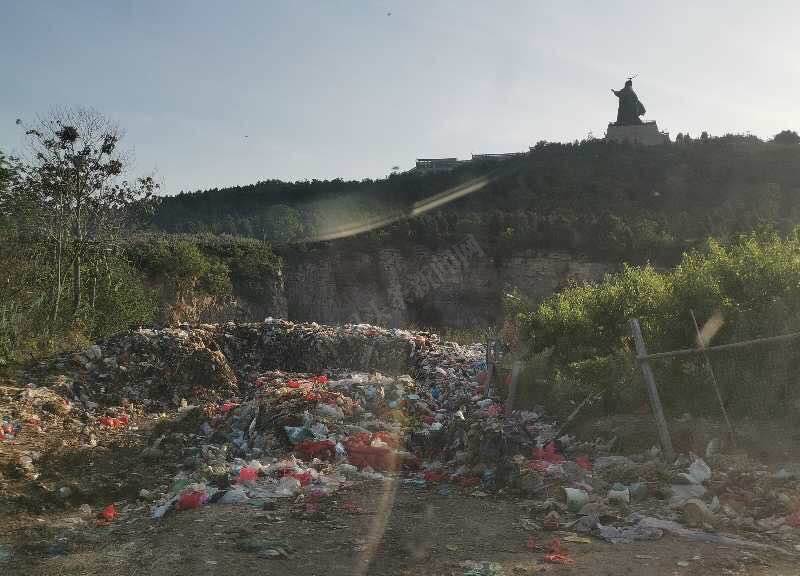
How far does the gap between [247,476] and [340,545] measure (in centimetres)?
181

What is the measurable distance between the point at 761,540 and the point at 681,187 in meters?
32.9

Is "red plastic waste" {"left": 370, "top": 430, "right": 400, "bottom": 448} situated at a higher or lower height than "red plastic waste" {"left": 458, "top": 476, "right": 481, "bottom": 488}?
higher

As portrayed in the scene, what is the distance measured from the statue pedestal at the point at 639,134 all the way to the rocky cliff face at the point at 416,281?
18.9 metres

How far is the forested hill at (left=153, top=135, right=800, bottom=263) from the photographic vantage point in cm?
2653

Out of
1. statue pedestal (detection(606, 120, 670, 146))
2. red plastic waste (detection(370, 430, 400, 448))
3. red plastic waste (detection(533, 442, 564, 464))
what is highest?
statue pedestal (detection(606, 120, 670, 146))

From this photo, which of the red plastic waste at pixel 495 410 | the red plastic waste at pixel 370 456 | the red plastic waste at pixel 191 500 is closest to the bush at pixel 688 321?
the red plastic waste at pixel 495 410

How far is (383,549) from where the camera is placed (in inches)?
165

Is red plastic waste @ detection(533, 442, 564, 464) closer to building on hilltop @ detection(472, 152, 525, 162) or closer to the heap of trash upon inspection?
the heap of trash

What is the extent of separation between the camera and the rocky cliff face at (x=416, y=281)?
24.8 m

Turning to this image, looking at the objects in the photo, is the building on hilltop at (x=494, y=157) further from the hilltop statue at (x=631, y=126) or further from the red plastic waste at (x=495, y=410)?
the red plastic waste at (x=495, y=410)

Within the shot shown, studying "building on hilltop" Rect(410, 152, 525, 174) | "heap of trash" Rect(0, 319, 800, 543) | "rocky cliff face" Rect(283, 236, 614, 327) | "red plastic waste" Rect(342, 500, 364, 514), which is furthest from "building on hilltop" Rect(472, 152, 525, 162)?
"red plastic waste" Rect(342, 500, 364, 514)

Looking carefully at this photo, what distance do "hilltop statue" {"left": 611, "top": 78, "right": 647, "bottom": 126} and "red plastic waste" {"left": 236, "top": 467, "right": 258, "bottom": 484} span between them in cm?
4275

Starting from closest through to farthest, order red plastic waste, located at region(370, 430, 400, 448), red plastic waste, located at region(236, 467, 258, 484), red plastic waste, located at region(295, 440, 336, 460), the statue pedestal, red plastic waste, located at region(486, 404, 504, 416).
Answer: red plastic waste, located at region(236, 467, 258, 484) → red plastic waste, located at region(295, 440, 336, 460) → red plastic waste, located at region(370, 430, 400, 448) → red plastic waste, located at region(486, 404, 504, 416) → the statue pedestal

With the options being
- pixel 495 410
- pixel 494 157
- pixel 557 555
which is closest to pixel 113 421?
pixel 495 410
